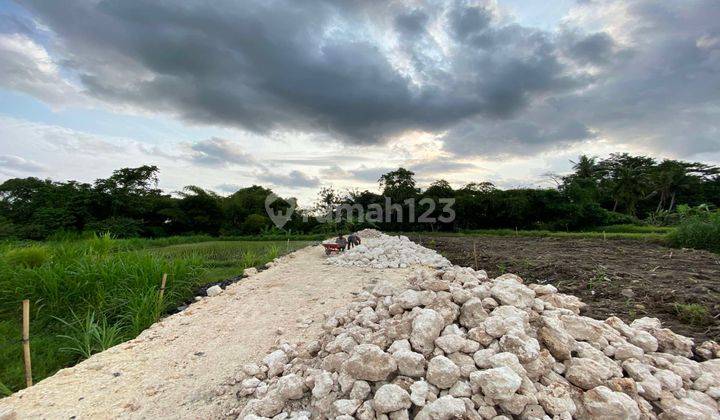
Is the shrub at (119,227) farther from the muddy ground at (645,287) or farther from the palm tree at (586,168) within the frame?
the palm tree at (586,168)

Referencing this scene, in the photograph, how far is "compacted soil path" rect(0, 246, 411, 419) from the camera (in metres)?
2.22

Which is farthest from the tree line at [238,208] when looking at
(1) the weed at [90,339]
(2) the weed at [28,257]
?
(1) the weed at [90,339]

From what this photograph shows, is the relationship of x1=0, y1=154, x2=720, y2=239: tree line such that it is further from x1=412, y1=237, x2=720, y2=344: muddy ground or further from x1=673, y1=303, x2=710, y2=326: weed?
x1=673, y1=303, x2=710, y2=326: weed

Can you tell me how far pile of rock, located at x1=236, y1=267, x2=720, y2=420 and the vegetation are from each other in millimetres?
2041

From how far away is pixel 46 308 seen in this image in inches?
159

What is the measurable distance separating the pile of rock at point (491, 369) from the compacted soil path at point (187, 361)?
1.26 feet

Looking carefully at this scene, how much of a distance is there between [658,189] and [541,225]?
56.4ft

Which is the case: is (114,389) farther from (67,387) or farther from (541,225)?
(541,225)

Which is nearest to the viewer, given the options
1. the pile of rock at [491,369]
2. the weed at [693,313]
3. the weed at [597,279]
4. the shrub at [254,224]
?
the pile of rock at [491,369]

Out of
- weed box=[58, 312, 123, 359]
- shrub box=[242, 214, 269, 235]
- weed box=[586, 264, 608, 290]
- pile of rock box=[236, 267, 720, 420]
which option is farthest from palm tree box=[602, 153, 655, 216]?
weed box=[58, 312, 123, 359]

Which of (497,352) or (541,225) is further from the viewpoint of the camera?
(541,225)

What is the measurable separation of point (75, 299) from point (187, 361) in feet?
8.21

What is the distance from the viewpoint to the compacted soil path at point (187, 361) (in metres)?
2.22

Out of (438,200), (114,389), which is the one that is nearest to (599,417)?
(114,389)
